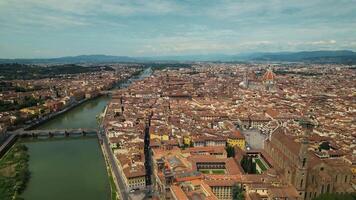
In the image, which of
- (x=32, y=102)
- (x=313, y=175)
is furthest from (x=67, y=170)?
(x=32, y=102)

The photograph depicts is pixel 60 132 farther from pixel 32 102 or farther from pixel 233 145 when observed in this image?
pixel 233 145

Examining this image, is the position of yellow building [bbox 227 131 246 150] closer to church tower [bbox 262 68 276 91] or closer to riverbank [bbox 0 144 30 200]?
riverbank [bbox 0 144 30 200]

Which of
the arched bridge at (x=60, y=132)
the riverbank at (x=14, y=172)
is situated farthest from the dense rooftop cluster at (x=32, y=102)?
the riverbank at (x=14, y=172)

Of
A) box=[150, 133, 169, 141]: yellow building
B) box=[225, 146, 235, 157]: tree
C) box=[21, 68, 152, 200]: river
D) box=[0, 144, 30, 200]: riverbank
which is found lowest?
box=[21, 68, 152, 200]: river

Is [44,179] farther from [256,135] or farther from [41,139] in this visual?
[256,135]

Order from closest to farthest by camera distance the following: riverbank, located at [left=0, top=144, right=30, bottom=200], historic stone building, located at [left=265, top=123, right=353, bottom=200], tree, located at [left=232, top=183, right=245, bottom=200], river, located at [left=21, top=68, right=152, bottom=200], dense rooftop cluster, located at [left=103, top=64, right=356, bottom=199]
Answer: historic stone building, located at [left=265, top=123, right=353, bottom=200] < tree, located at [left=232, top=183, right=245, bottom=200] < dense rooftop cluster, located at [left=103, top=64, right=356, bottom=199] < riverbank, located at [left=0, top=144, right=30, bottom=200] < river, located at [left=21, top=68, right=152, bottom=200]

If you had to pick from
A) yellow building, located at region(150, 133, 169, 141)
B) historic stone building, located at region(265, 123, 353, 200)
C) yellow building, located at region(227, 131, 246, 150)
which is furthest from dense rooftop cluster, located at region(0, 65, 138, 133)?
historic stone building, located at region(265, 123, 353, 200)

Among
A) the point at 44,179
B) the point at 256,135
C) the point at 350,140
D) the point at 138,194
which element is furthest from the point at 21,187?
the point at 350,140

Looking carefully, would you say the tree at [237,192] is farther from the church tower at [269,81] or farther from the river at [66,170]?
the church tower at [269,81]
